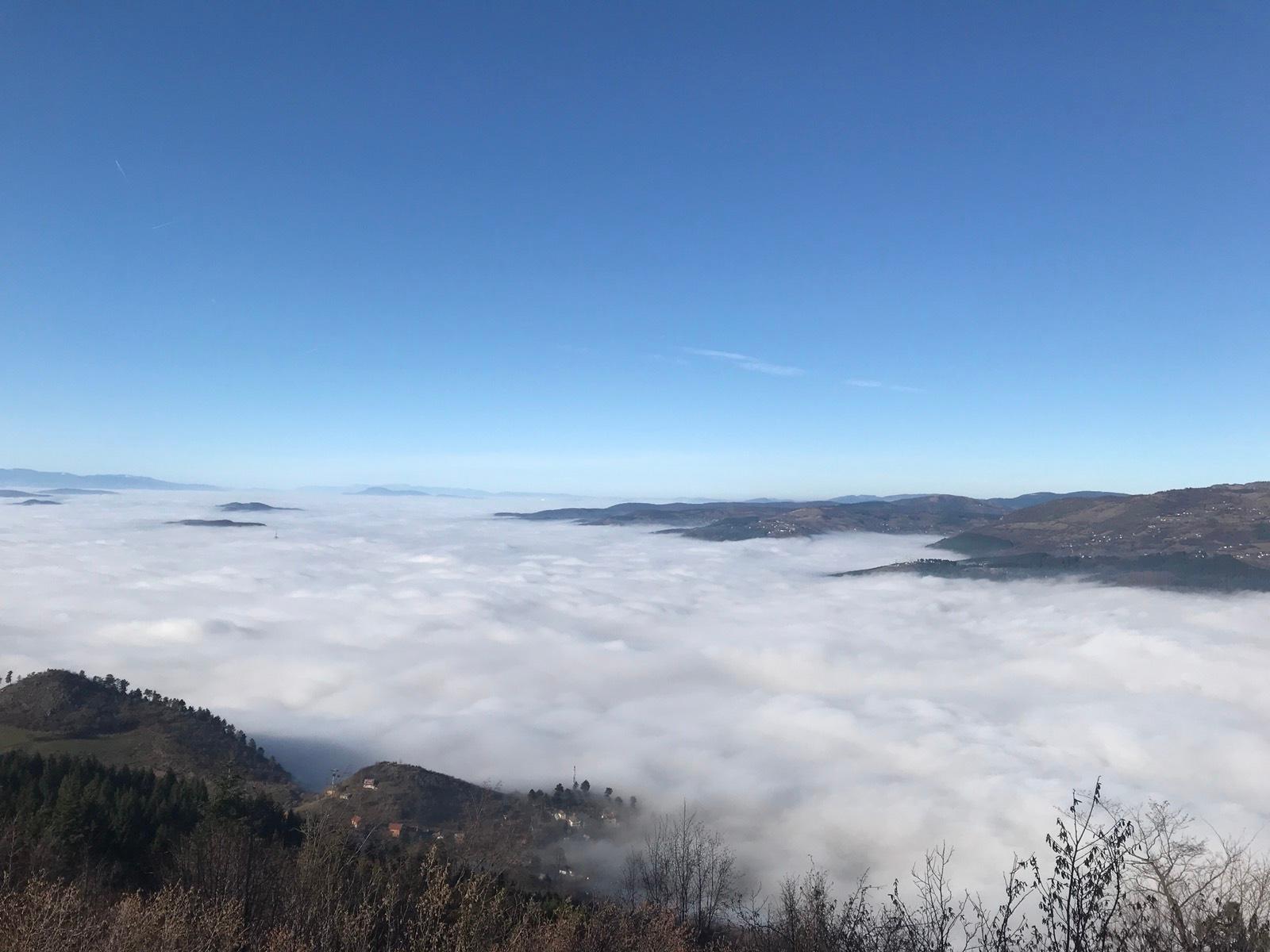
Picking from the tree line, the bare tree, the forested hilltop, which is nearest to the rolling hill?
the forested hilltop

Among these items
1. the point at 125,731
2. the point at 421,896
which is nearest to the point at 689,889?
the point at 421,896

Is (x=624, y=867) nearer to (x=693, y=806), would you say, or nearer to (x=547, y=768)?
(x=693, y=806)

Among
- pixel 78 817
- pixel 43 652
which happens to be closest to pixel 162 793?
pixel 78 817

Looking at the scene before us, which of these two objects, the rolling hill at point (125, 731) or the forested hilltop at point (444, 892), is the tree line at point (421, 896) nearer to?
the forested hilltop at point (444, 892)

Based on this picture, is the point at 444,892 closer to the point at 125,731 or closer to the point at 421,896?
the point at 421,896

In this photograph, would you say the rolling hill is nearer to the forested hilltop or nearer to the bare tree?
the forested hilltop

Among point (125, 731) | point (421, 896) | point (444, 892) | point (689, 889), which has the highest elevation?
point (444, 892)

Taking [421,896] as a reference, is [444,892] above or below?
above

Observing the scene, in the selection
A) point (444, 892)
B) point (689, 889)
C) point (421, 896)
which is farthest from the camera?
point (689, 889)
